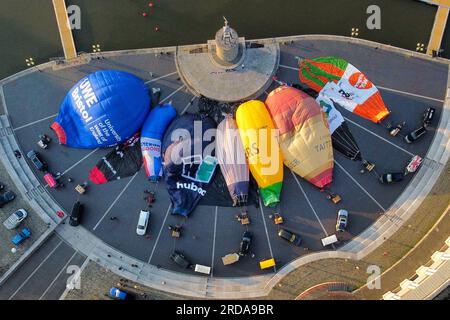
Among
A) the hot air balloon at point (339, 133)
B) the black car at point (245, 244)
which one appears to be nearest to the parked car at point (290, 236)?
the black car at point (245, 244)

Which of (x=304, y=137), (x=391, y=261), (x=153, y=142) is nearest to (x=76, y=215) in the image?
(x=153, y=142)

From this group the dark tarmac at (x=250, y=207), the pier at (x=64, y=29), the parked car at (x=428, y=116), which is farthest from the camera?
the pier at (x=64, y=29)

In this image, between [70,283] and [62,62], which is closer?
[70,283]

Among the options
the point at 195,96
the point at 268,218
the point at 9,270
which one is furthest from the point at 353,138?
the point at 9,270

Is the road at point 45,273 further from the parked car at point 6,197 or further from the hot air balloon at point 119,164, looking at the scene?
the hot air balloon at point 119,164

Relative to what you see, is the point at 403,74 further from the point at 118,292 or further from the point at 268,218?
the point at 118,292

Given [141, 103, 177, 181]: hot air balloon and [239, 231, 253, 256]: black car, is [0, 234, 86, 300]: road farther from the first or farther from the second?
[239, 231, 253, 256]: black car

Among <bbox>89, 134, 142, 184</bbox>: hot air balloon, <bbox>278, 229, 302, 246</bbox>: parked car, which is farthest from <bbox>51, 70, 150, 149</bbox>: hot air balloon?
<bbox>278, 229, 302, 246</bbox>: parked car
